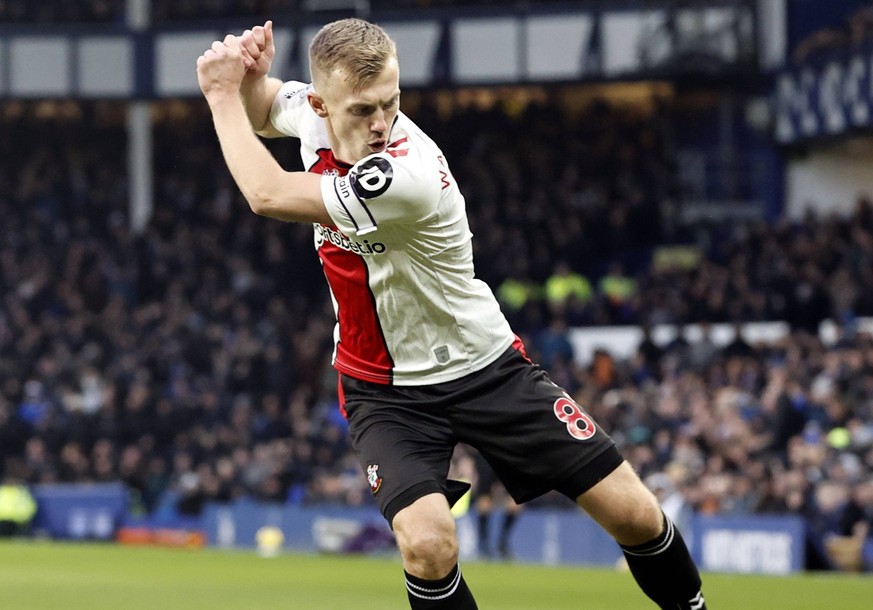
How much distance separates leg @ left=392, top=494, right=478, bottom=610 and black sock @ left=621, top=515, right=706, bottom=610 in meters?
0.72

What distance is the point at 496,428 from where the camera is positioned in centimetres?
534

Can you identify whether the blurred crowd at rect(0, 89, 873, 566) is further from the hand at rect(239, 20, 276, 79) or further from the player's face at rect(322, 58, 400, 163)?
the player's face at rect(322, 58, 400, 163)

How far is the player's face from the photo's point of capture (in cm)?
487

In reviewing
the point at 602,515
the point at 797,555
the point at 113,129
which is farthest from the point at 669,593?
the point at 113,129

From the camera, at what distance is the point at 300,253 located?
2534 centimetres

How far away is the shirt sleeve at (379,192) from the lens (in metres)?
4.84

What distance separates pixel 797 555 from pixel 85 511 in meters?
9.92

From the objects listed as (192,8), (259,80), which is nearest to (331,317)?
(192,8)

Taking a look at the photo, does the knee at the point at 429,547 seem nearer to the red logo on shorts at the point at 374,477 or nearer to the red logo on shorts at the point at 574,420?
the red logo on shorts at the point at 374,477

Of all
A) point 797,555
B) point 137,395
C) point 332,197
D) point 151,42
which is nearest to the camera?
point 332,197

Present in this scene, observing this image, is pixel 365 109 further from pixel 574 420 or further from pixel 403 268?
pixel 574 420

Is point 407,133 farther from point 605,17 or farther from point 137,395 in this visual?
point 605,17

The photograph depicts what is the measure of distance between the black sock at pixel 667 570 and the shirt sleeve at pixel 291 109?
1.86 m

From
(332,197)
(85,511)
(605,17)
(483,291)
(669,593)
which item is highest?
(605,17)
